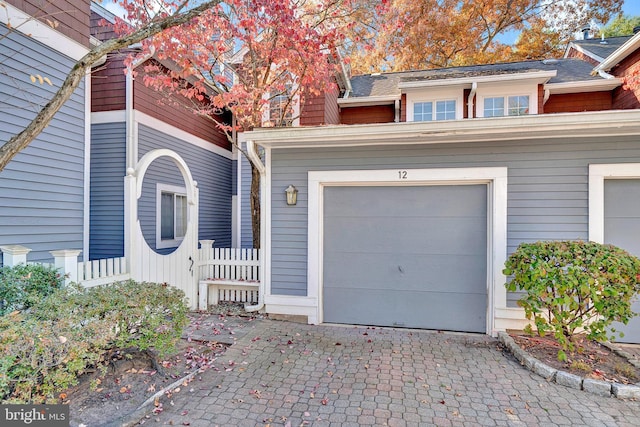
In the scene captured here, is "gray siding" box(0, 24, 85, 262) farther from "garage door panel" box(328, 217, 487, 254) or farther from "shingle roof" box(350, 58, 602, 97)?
"shingle roof" box(350, 58, 602, 97)

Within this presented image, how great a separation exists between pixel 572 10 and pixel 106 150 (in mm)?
19599

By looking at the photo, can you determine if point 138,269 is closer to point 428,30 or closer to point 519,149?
point 519,149

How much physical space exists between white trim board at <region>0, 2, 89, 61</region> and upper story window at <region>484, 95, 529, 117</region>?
30.0 ft

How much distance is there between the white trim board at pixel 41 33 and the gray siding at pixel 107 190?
5.66ft

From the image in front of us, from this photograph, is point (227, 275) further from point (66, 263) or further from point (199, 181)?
point (199, 181)

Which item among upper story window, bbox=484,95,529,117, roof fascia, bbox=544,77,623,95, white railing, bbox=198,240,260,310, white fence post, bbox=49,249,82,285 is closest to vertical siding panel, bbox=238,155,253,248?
white railing, bbox=198,240,260,310

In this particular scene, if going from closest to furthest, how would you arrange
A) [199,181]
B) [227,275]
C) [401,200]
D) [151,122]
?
[401,200], [227,275], [151,122], [199,181]

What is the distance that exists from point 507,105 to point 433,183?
548 centimetres

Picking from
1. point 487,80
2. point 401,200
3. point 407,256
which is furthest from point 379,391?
point 487,80

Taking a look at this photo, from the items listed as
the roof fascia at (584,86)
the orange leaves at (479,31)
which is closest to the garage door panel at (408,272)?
the roof fascia at (584,86)

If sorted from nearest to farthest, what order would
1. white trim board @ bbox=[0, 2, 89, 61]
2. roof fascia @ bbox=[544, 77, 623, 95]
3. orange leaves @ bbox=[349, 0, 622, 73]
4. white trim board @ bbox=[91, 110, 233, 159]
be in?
white trim board @ bbox=[0, 2, 89, 61] < white trim board @ bbox=[91, 110, 233, 159] < roof fascia @ bbox=[544, 77, 623, 95] < orange leaves @ bbox=[349, 0, 622, 73]

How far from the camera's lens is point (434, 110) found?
896cm

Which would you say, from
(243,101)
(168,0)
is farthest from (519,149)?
(168,0)

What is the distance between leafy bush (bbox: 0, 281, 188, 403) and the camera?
233 cm
